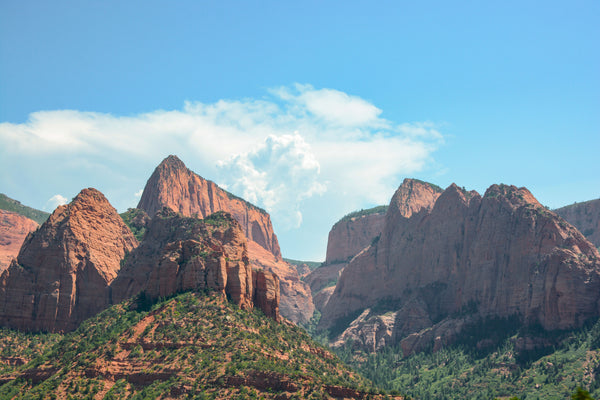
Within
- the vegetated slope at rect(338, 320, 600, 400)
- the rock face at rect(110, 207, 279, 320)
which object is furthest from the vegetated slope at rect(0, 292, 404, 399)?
the vegetated slope at rect(338, 320, 600, 400)

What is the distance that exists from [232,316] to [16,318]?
60.3 metres

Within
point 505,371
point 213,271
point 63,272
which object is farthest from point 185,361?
point 505,371

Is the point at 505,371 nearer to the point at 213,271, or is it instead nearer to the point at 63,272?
the point at 213,271

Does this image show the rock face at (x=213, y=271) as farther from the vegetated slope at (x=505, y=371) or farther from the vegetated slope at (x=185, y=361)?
the vegetated slope at (x=505, y=371)

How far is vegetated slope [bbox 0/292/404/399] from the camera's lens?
384 ft

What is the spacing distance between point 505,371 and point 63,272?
10987 centimetres

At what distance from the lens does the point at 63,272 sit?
177m

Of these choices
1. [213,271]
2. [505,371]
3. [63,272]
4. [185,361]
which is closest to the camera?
[185,361]

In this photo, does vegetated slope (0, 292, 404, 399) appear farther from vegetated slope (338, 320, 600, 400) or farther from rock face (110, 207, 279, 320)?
vegetated slope (338, 320, 600, 400)

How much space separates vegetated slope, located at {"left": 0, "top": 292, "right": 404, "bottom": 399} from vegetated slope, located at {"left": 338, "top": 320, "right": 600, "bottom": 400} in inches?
1565

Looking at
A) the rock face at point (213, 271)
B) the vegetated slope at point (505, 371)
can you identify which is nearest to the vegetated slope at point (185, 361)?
the rock face at point (213, 271)

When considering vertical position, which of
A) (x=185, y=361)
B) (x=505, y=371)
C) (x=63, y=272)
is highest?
(x=63, y=272)

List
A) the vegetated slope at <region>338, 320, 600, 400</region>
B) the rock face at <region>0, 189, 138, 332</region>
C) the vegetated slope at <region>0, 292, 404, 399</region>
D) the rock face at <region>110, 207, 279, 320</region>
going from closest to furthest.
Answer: the vegetated slope at <region>0, 292, 404, 399</region> < the rock face at <region>110, 207, 279, 320</region> < the vegetated slope at <region>338, 320, 600, 400</region> < the rock face at <region>0, 189, 138, 332</region>

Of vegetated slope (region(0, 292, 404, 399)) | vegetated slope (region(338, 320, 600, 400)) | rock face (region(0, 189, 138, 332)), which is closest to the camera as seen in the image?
vegetated slope (region(0, 292, 404, 399))
